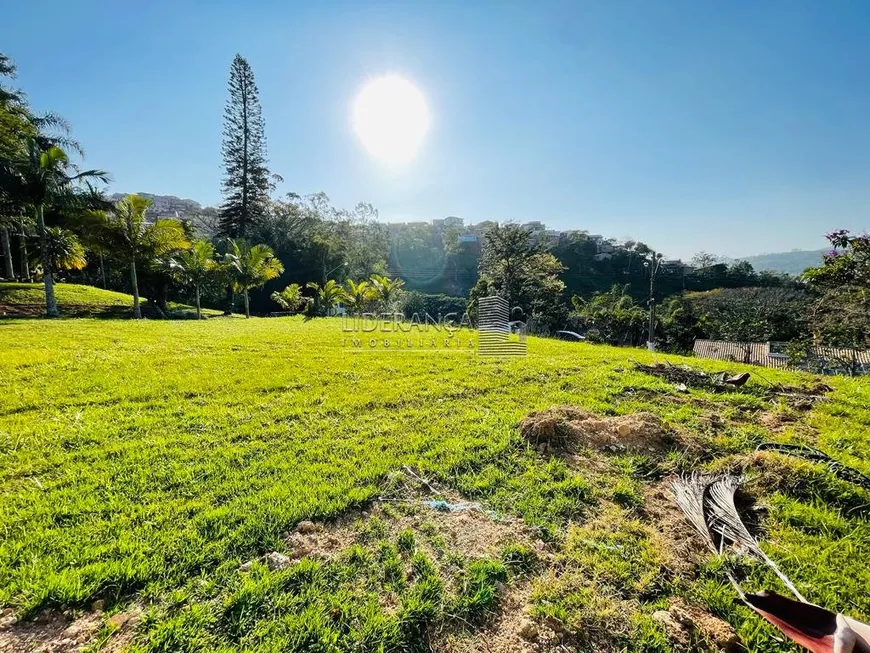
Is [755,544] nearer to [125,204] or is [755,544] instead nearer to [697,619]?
[697,619]

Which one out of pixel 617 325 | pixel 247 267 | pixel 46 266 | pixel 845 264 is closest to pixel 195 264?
pixel 247 267

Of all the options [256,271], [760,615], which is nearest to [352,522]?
[760,615]

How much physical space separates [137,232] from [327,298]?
9.52 m

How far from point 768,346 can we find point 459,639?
1112 inches

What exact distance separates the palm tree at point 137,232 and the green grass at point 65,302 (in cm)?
129

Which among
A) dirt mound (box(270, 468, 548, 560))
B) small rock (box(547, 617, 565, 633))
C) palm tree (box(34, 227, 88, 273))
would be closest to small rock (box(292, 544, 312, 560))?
dirt mound (box(270, 468, 548, 560))

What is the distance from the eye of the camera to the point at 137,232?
1380cm

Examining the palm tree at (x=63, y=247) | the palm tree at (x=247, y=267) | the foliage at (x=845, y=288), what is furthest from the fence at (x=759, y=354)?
the palm tree at (x=63, y=247)

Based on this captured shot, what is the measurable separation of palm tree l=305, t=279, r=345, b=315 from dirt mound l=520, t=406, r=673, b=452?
18633mm

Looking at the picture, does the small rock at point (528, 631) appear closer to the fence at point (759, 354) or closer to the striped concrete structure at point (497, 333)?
the striped concrete structure at point (497, 333)

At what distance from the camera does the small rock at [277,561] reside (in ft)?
6.55

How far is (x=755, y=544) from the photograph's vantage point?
2.18m

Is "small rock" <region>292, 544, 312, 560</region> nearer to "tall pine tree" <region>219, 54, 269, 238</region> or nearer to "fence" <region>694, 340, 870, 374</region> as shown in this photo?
"fence" <region>694, 340, 870, 374</region>

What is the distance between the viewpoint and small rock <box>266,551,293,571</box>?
1.99 metres
